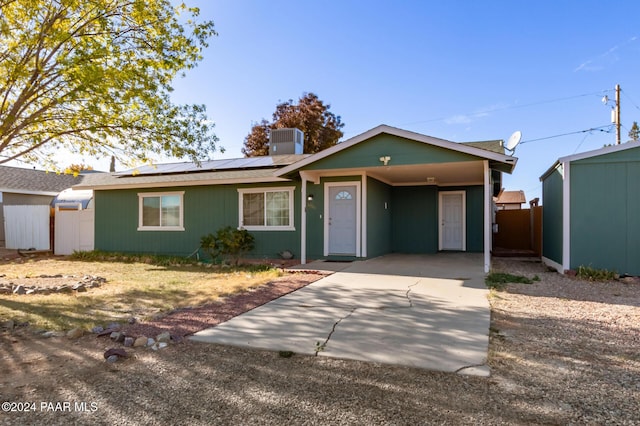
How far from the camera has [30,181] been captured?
20594mm

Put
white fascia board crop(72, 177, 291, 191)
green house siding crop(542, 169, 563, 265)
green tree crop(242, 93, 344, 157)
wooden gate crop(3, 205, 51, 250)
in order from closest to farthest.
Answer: green house siding crop(542, 169, 563, 265)
white fascia board crop(72, 177, 291, 191)
wooden gate crop(3, 205, 51, 250)
green tree crop(242, 93, 344, 157)

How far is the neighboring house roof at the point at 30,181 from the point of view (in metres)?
19.1

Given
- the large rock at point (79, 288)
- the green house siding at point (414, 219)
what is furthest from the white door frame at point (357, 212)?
the large rock at point (79, 288)

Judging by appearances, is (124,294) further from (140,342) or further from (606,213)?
(606,213)

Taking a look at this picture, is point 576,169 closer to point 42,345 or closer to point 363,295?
point 363,295

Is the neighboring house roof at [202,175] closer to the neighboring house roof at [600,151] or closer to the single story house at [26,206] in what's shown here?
the single story house at [26,206]

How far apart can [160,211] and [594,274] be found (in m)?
12.4

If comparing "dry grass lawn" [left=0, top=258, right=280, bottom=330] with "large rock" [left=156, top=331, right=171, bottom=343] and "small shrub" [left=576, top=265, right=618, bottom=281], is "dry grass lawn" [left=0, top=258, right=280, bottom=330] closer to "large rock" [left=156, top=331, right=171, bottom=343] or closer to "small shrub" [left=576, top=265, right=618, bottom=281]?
"large rock" [left=156, top=331, right=171, bottom=343]

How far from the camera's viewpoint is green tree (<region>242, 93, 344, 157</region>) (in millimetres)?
24641

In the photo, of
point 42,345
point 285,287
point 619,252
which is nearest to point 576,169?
point 619,252

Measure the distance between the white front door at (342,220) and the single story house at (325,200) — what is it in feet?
0.09

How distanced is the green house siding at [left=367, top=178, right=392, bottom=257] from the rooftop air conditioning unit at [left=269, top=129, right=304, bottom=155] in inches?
176

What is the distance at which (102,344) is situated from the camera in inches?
165

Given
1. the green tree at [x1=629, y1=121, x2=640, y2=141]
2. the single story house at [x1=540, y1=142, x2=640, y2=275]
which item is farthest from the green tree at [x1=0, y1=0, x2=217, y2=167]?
the green tree at [x1=629, y1=121, x2=640, y2=141]
